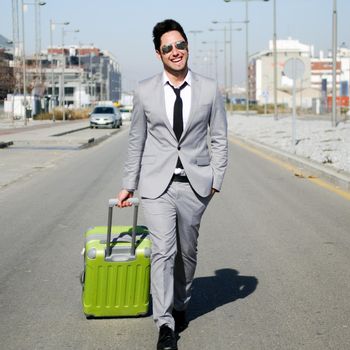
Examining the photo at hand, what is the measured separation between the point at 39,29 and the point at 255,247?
6924 centimetres

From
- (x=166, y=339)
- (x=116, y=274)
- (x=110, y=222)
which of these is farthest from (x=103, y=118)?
(x=166, y=339)

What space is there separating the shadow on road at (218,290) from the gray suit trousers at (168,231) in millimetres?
749

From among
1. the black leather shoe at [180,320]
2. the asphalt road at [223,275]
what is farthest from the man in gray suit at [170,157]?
the asphalt road at [223,275]

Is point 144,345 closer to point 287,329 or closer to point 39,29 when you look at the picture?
point 287,329

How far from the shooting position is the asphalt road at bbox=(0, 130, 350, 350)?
17.2 feet

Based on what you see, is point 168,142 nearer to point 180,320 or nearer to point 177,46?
point 177,46

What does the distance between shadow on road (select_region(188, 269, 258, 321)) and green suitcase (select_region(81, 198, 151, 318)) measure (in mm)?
461

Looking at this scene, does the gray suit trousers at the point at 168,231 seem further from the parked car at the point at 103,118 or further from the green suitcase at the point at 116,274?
the parked car at the point at 103,118

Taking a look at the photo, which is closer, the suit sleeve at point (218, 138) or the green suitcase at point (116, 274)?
the suit sleeve at point (218, 138)

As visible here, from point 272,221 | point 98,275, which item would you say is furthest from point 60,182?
point 98,275

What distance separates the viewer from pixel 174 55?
5020 millimetres

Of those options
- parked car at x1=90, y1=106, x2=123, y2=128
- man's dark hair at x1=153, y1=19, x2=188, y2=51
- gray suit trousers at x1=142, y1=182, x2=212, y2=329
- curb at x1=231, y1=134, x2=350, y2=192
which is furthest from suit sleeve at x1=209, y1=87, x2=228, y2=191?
parked car at x1=90, y1=106, x2=123, y2=128

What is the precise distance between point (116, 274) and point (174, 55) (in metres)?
1.43

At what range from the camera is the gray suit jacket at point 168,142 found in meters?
5.02
